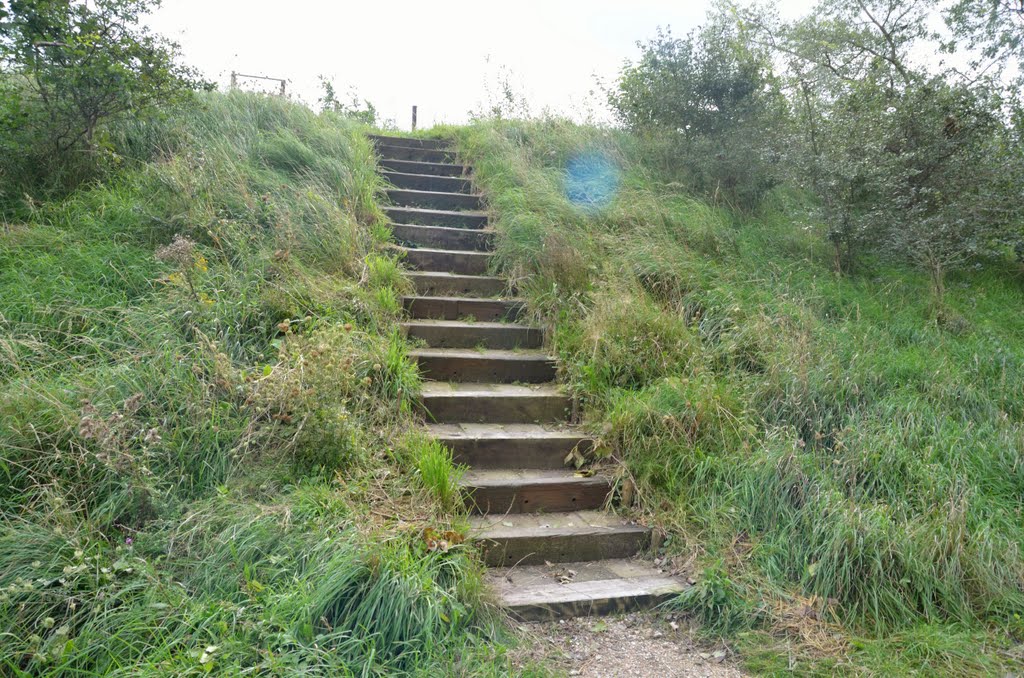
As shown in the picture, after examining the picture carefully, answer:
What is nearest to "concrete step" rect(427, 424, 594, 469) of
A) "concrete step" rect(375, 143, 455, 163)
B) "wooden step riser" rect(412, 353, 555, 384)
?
"wooden step riser" rect(412, 353, 555, 384)

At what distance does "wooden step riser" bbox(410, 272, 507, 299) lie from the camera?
21.1 ft

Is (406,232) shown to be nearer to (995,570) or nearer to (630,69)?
(630,69)

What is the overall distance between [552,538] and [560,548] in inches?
3.3

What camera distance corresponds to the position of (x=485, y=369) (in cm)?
544

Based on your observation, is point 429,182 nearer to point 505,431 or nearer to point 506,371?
point 506,371

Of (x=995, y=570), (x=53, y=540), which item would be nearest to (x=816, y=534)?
(x=995, y=570)

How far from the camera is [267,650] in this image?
2.58 m

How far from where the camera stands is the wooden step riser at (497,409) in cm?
485

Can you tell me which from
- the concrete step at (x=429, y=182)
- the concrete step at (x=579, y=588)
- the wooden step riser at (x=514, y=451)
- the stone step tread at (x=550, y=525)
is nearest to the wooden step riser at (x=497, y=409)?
the wooden step riser at (x=514, y=451)

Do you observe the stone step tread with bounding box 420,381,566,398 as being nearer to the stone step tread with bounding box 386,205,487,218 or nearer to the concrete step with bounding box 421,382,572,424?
the concrete step with bounding box 421,382,572,424

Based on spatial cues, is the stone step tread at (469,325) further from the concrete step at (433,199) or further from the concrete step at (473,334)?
the concrete step at (433,199)

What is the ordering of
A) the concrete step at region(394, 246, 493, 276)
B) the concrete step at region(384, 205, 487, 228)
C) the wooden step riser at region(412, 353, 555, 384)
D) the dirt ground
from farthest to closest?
1. the concrete step at region(384, 205, 487, 228)
2. the concrete step at region(394, 246, 493, 276)
3. the wooden step riser at region(412, 353, 555, 384)
4. the dirt ground

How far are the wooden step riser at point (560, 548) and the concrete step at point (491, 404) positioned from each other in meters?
1.20

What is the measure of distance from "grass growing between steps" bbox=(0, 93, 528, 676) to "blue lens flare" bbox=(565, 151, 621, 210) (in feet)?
9.05
